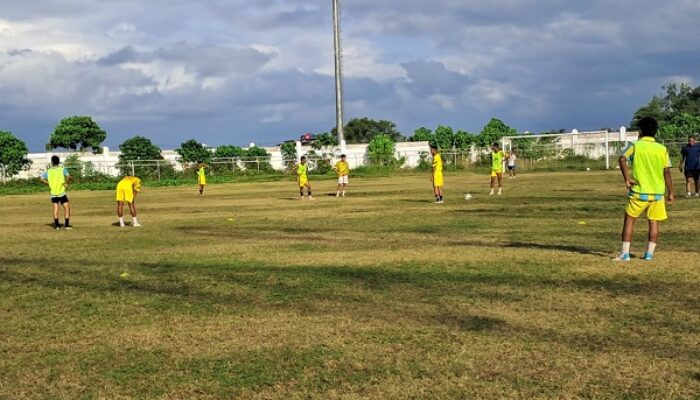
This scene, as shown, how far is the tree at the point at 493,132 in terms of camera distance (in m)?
76.9

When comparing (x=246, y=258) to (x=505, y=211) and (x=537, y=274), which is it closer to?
(x=537, y=274)

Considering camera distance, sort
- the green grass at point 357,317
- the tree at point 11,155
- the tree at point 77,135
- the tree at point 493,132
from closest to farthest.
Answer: the green grass at point 357,317, the tree at point 11,155, the tree at point 493,132, the tree at point 77,135

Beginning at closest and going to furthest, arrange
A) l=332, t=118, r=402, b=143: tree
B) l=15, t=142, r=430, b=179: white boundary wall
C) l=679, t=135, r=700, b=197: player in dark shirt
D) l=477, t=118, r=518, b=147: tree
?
l=679, t=135, r=700, b=197: player in dark shirt < l=15, t=142, r=430, b=179: white boundary wall < l=477, t=118, r=518, b=147: tree < l=332, t=118, r=402, b=143: tree

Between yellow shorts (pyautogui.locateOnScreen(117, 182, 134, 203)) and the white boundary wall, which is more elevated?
the white boundary wall

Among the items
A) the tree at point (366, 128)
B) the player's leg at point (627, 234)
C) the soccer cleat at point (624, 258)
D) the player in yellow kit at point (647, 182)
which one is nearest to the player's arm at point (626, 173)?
the player in yellow kit at point (647, 182)

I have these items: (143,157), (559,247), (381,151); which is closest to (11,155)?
(143,157)

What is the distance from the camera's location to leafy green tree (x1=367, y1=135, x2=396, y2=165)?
2603 inches

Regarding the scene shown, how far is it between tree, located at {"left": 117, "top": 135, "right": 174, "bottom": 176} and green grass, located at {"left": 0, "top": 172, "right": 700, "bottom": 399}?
47.1 m

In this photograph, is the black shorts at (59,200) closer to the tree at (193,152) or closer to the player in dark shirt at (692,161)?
the player in dark shirt at (692,161)

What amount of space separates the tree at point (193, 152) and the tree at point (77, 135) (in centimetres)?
2672

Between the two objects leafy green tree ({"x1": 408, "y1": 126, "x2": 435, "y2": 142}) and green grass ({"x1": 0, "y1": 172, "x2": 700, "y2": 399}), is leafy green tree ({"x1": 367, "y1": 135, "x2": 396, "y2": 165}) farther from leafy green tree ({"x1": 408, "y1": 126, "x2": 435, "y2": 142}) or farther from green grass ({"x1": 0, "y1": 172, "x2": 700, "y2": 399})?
green grass ({"x1": 0, "y1": 172, "x2": 700, "y2": 399})

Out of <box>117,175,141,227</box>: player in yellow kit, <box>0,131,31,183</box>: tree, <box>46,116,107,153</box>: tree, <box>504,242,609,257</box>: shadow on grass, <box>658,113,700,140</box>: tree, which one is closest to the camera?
Answer: <box>504,242,609,257</box>: shadow on grass

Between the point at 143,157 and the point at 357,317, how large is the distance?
62.0 metres

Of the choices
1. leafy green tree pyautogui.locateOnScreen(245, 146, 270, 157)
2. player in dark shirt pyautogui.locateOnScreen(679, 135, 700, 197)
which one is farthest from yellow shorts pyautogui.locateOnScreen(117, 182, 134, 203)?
leafy green tree pyautogui.locateOnScreen(245, 146, 270, 157)
